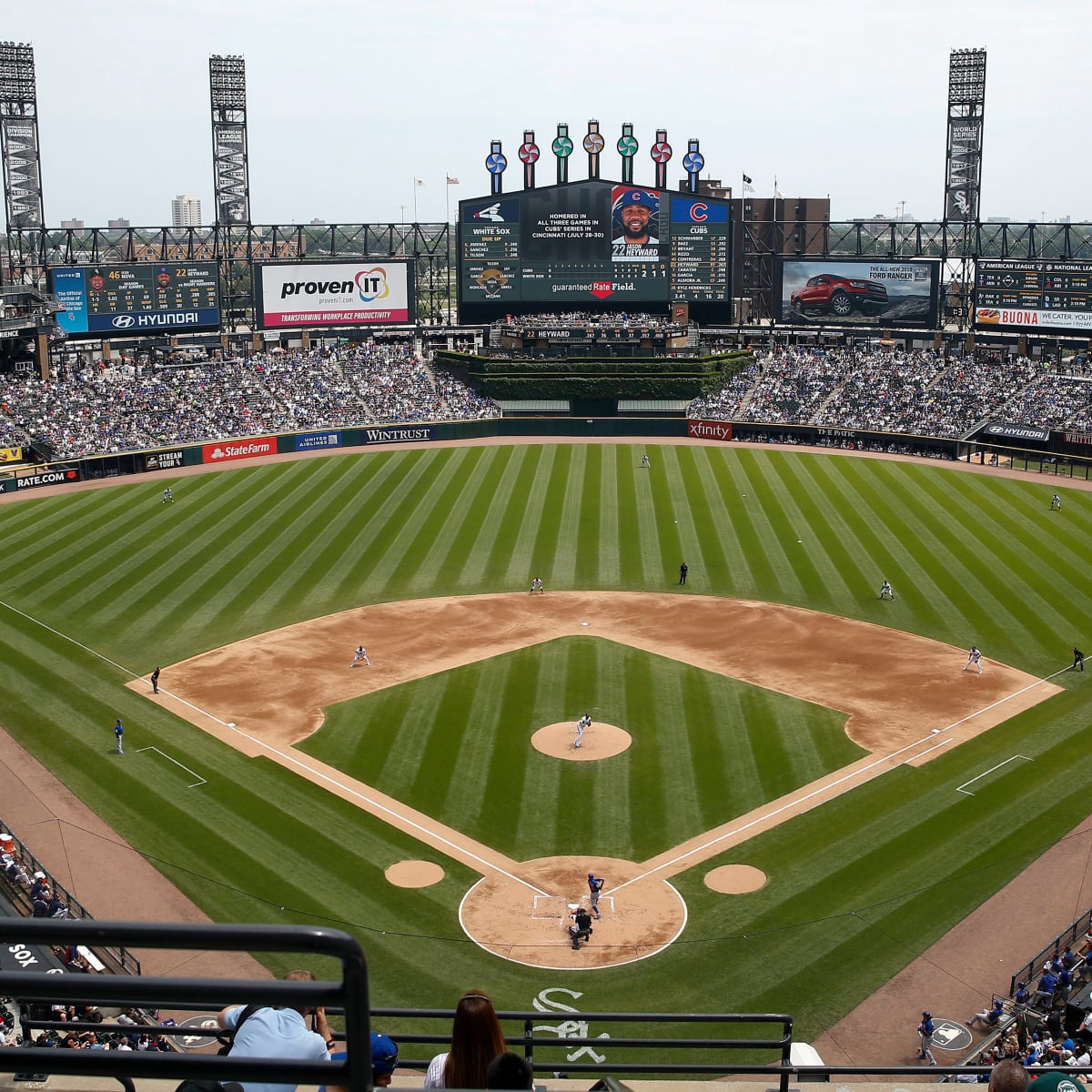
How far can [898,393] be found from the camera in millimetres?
87938

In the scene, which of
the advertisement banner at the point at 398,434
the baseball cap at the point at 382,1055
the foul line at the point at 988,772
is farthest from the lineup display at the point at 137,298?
the baseball cap at the point at 382,1055

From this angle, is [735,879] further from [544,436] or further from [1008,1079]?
[544,436]

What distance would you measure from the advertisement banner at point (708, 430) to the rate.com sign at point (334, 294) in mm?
25595

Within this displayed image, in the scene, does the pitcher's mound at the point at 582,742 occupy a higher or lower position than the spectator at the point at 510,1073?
lower

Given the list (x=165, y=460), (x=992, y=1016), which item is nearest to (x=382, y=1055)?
(x=992, y=1016)

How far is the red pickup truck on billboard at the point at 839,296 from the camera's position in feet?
311

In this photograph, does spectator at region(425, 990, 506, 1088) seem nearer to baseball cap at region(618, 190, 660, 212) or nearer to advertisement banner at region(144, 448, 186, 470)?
advertisement banner at region(144, 448, 186, 470)

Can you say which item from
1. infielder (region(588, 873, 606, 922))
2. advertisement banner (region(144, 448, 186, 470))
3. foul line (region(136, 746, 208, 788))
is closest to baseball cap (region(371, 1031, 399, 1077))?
infielder (region(588, 873, 606, 922))

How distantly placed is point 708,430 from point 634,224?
17.9 meters

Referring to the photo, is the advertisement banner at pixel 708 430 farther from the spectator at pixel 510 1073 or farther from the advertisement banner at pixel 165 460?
the spectator at pixel 510 1073

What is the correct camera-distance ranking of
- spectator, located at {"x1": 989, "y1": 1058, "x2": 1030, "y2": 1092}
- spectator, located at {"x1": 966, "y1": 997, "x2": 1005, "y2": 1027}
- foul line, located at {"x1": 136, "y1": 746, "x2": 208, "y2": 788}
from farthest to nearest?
foul line, located at {"x1": 136, "y1": 746, "x2": 208, "y2": 788} → spectator, located at {"x1": 966, "y1": 997, "x2": 1005, "y2": 1027} → spectator, located at {"x1": 989, "y1": 1058, "x2": 1030, "y2": 1092}

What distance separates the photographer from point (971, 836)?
30.9 meters

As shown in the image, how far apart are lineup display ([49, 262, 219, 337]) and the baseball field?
2305cm

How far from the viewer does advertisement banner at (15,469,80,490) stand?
230 feet
